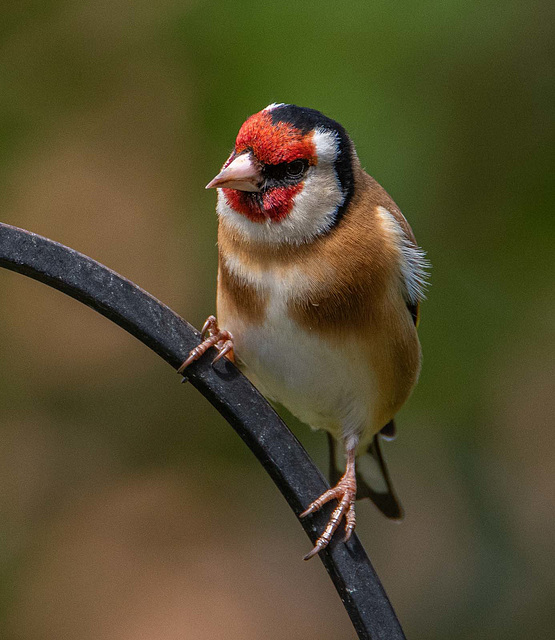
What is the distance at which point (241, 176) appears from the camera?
175 centimetres

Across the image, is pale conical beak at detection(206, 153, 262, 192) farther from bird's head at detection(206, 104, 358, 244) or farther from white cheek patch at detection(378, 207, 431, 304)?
white cheek patch at detection(378, 207, 431, 304)

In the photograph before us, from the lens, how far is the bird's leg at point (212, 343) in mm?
1473

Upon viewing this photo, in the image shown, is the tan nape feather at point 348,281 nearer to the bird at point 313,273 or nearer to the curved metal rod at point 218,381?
the bird at point 313,273

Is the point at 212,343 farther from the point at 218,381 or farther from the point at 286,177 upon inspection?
the point at 286,177

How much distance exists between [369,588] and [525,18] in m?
1.53

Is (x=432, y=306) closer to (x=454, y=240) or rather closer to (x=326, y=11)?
(x=454, y=240)

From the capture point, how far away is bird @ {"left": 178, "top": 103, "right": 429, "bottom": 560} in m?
1.83

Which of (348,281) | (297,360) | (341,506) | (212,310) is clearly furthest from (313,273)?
Answer: (212,310)

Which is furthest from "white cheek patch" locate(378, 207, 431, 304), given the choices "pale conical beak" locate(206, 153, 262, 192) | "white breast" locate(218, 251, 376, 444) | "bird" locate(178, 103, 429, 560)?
"pale conical beak" locate(206, 153, 262, 192)

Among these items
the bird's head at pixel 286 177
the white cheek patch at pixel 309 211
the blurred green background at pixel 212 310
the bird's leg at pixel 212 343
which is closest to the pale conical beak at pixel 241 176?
the bird's head at pixel 286 177

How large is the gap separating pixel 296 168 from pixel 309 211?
0.09m

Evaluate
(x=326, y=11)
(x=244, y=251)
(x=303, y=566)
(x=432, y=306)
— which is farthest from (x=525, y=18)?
(x=303, y=566)

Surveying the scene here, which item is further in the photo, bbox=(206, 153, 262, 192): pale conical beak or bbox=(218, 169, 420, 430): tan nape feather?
bbox=(218, 169, 420, 430): tan nape feather

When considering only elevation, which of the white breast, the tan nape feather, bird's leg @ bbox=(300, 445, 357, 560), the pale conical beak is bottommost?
bird's leg @ bbox=(300, 445, 357, 560)
